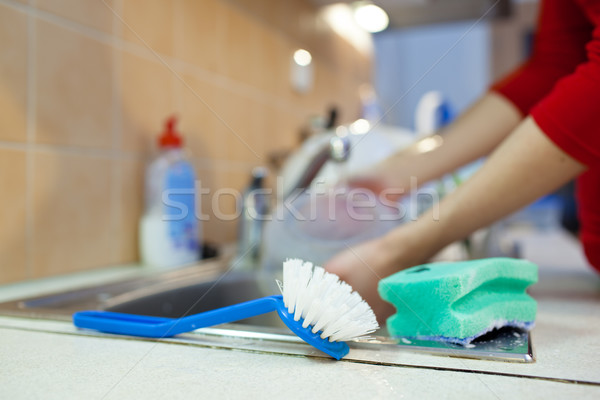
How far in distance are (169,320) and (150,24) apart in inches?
24.5

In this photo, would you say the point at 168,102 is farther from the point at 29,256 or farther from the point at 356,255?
the point at 356,255

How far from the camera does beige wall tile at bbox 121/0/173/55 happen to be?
0.82m

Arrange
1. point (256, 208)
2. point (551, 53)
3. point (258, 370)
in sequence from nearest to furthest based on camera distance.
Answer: point (258, 370) → point (551, 53) → point (256, 208)

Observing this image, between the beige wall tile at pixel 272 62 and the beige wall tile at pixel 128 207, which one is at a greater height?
the beige wall tile at pixel 272 62

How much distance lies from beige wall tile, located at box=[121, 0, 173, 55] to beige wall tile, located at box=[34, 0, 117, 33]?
0.10 feet

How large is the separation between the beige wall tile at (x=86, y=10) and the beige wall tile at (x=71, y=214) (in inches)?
7.7

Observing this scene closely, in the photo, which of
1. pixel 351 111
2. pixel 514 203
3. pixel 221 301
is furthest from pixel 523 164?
pixel 351 111

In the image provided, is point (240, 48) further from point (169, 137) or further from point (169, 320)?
point (169, 320)

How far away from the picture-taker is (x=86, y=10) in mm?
743

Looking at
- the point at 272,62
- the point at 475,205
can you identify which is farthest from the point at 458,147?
the point at 272,62

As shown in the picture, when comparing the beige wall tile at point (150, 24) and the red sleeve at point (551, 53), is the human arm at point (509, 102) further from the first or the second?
the beige wall tile at point (150, 24)

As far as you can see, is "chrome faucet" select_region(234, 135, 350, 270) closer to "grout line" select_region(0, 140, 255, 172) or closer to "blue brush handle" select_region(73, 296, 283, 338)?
"grout line" select_region(0, 140, 255, 172)

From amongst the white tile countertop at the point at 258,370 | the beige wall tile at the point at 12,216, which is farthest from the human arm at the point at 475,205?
the beige wall tile at the point at 12,216

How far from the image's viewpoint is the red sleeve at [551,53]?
689mm
